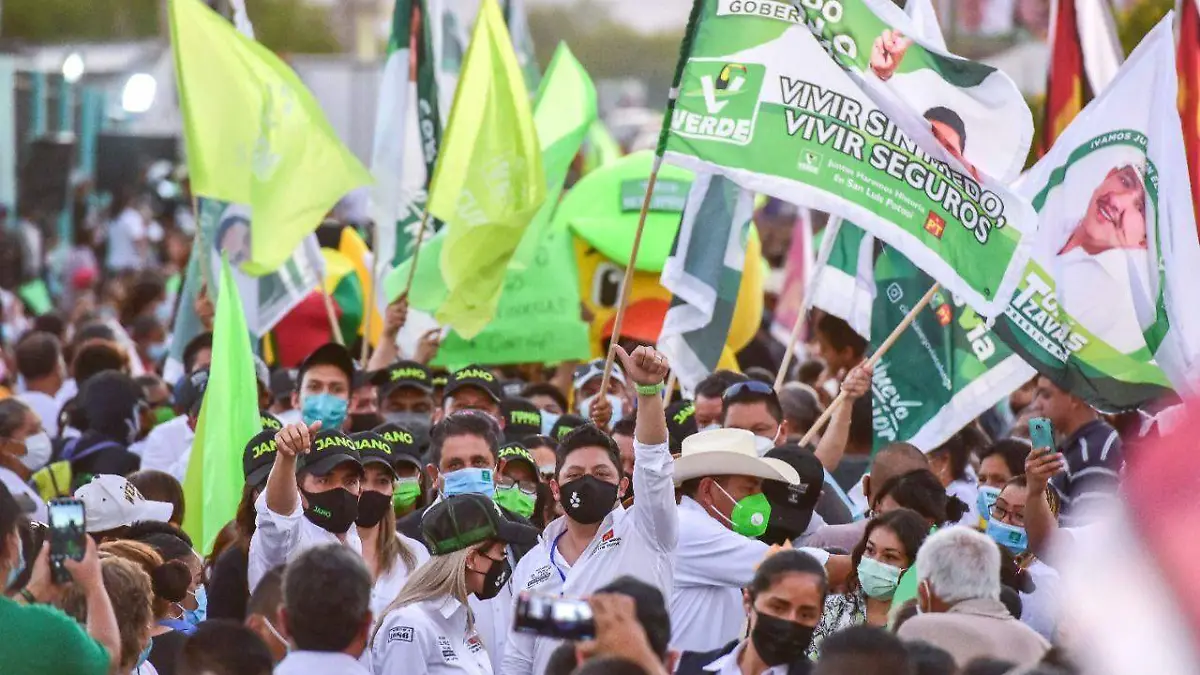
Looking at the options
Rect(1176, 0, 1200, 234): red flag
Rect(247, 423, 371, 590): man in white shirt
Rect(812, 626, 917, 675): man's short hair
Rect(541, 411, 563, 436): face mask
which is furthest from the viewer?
Rect(541, 411, 563, 436): face mask

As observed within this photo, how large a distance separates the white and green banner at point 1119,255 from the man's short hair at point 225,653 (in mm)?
4578

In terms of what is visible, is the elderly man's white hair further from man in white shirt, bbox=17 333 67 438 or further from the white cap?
man in white shirt, bbox=17 333 67 438

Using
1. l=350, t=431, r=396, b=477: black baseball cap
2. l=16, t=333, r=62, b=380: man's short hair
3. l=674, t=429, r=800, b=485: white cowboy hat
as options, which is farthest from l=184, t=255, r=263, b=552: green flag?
l=16, t=333, r=62, b=380: man's short hair

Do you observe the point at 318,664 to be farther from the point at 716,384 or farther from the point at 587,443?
the point at 716,384

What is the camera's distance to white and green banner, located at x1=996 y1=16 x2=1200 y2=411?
9.21 metres

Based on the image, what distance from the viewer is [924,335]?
10.7 meters

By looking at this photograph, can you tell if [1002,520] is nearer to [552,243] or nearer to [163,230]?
[552,243]

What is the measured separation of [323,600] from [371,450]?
87.8 inches

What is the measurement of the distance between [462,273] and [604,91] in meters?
43.8

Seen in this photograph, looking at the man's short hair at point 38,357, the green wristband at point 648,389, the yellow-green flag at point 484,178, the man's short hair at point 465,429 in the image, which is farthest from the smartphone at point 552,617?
the man's short hair at point 38,357

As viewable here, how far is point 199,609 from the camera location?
7.68 metres

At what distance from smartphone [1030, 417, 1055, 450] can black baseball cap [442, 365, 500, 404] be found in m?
3.30

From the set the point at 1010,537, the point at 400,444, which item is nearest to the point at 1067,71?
the point at 1010,537

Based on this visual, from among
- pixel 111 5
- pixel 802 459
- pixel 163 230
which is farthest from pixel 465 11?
pixel 111 5
